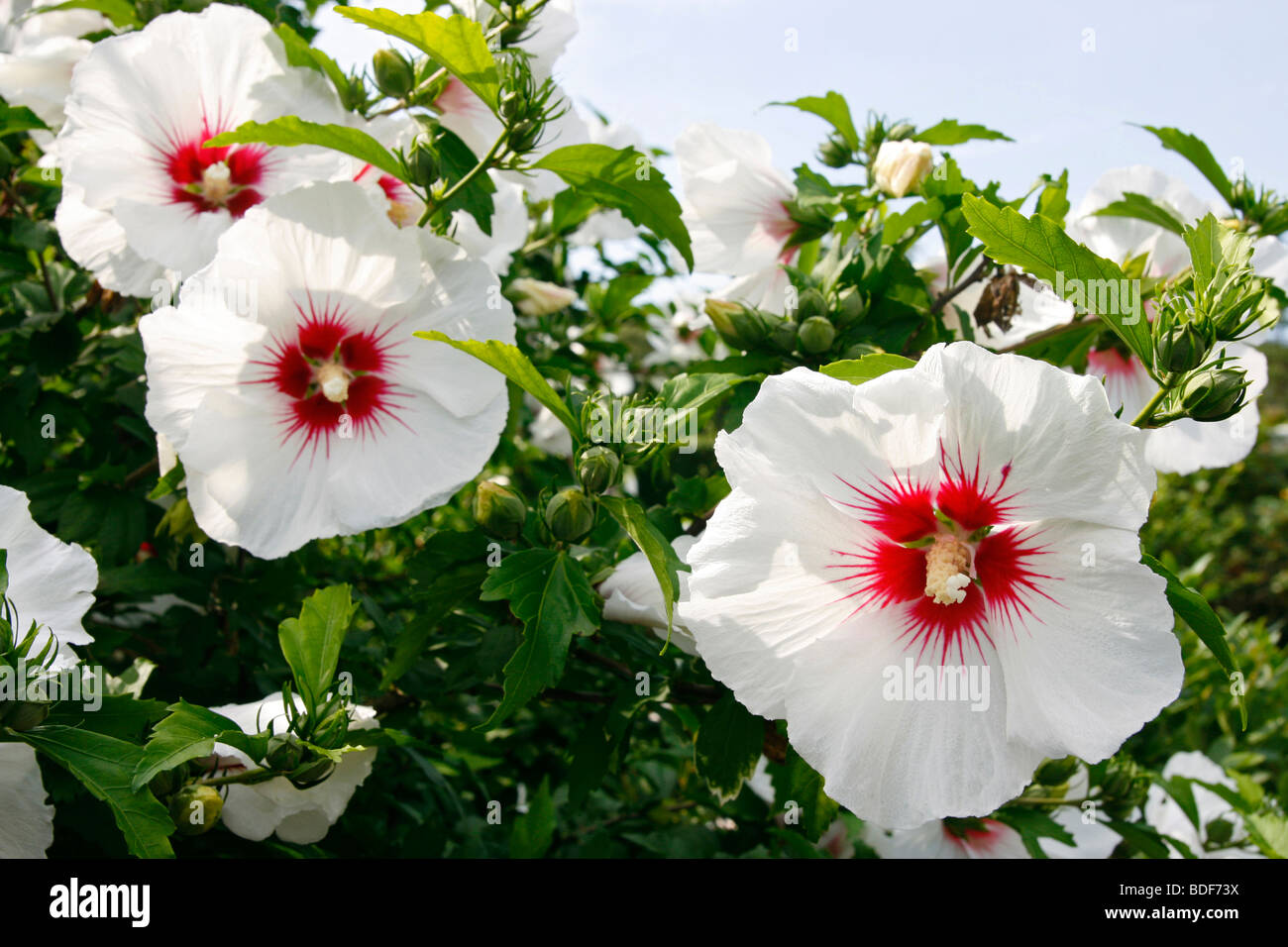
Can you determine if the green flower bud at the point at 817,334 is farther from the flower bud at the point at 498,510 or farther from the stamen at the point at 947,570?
the flower bud at the point at 498,510

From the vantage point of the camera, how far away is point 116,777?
114 cm

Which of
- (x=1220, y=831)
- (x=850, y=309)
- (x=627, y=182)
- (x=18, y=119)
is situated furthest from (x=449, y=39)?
(x=1220, y=831)

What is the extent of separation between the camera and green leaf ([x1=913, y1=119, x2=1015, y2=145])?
191 centimetres

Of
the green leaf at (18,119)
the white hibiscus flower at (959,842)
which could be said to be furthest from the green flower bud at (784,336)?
the green leaf at (18,119)

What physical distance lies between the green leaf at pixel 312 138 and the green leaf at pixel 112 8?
63cm

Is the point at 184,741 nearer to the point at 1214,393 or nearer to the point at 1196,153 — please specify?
the point at 1214,393

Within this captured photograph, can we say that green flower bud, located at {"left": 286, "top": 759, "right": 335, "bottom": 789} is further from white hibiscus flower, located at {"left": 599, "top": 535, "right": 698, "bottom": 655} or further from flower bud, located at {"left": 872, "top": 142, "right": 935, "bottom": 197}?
flower bud, located at {"left": 872, "top": 142, "right": 935, "bottom": 197}

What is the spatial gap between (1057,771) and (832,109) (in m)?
1.30

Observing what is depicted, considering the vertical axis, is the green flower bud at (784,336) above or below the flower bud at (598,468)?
above

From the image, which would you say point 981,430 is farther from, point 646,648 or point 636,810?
point 636,810

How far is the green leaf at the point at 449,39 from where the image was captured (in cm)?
136

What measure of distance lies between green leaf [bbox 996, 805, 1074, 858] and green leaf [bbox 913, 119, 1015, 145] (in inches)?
48.1

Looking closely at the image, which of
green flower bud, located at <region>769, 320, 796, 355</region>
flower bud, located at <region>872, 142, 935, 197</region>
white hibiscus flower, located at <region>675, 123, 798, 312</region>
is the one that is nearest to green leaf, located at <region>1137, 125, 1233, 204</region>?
flower bud, located at <region>872, 142, 935, 197</region>
